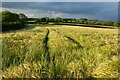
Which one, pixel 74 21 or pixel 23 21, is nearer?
pixel 23 21

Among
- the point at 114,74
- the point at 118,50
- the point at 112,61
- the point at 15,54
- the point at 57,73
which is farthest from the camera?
the point at 15,54

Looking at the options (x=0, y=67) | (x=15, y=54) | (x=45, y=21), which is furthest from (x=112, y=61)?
(x=45, y=21)

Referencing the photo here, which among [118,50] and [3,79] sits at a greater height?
[118,50]

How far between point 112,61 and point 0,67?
5.97m

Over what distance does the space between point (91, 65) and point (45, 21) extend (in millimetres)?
98738

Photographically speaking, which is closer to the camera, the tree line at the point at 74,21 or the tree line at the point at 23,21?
the tree line at the point at 23,21

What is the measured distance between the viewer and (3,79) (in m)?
13.5

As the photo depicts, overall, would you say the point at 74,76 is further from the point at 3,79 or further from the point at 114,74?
the point at 3,79

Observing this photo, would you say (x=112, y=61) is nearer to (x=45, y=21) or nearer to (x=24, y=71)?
(x=24, y=71)

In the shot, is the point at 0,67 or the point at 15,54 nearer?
the point at 0,67

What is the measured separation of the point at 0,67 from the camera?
16.0 m

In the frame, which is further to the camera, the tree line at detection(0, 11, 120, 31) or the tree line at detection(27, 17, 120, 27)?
the tree line at detection(27, 17, 120, 27)

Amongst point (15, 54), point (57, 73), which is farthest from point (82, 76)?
point (15, 54)

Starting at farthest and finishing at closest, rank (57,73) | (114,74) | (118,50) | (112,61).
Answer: (118,50), (57,73), (112,61), (114,74)
